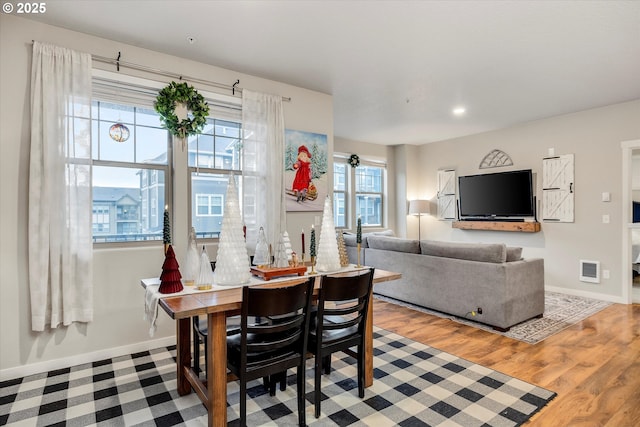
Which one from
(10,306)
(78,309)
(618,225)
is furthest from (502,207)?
(10,306)

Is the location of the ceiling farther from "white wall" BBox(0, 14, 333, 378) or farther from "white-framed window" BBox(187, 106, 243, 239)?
"white-framed window" BBox(187, 106, 243, 239)

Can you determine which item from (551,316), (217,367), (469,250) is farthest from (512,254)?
(217,367)

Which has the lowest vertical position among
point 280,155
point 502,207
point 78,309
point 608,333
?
point 608,333

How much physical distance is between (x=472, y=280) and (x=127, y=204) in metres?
3.44

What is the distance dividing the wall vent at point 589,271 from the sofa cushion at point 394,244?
256 cm

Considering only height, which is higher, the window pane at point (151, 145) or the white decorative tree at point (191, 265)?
the window pane at point (151, 145)

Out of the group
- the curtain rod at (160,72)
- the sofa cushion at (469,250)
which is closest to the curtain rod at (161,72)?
the curtain rod at (160,72)

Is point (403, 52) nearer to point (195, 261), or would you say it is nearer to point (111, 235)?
point (195, 261)

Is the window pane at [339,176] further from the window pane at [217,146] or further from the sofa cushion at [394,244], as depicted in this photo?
the window pane at [217,146]

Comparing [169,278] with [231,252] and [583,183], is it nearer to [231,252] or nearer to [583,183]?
[231,252]

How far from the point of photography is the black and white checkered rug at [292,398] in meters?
2.00

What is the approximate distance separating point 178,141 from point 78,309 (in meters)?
1.61

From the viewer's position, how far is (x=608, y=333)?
3.38 meters

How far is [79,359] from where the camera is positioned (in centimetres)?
274
